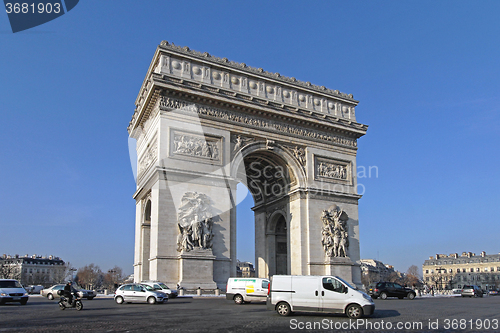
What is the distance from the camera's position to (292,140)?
31.0m

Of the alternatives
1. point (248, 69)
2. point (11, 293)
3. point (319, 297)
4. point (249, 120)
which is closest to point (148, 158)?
point (249, 120)

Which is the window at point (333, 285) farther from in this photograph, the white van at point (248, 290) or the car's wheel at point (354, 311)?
the white van at point (248, 290)

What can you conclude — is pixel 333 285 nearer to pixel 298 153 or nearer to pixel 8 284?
pixel 8 284

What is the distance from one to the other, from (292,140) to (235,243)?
8.44 m

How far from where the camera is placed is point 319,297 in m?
13.8

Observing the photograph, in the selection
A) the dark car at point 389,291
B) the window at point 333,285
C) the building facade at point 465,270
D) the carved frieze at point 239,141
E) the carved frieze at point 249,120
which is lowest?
the building facade at point 465,270

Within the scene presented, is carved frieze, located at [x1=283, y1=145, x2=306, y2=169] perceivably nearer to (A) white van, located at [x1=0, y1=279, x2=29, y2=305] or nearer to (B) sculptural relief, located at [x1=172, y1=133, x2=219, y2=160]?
(B) sculptural relief, located at [x1=172, y1=133, x2=219, y2=160]

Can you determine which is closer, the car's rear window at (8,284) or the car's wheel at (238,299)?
the car's wheel at (238,299)

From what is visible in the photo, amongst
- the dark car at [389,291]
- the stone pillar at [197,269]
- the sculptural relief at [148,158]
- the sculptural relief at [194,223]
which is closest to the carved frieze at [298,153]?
the sculptural relief at [194,223]

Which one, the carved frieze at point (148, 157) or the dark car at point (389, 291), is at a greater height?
the carved frieze at point (148, 157)

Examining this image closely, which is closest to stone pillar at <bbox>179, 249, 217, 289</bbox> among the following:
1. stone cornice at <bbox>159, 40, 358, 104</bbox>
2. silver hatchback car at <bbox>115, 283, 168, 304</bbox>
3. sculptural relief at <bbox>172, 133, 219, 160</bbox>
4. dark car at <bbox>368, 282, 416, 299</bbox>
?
silver hatchback car at <bbox>115, 283, 168, 304</bbox>

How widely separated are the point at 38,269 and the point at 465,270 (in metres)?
103

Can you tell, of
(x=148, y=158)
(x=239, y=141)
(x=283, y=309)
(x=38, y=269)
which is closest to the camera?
(x=283, y=309)

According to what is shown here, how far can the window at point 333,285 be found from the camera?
13664mm
